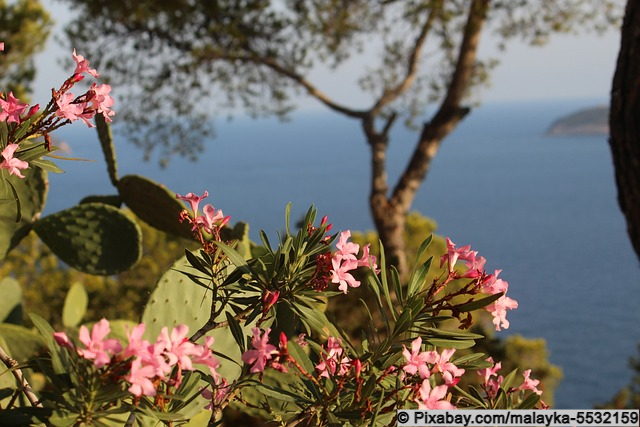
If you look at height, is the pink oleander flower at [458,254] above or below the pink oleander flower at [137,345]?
above

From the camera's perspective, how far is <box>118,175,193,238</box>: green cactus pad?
2205 mm

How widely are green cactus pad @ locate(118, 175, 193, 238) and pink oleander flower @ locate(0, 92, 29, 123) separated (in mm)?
1105

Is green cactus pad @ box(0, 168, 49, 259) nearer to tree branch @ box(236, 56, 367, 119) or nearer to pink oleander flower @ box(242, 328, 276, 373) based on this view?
pink oleander flower @ box(242, 328, 276, 373)

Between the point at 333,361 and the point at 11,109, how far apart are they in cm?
54

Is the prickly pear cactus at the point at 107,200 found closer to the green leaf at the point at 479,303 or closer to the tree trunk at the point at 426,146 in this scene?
the green leaf at the point at 479,303

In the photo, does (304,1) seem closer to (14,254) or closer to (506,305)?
(14,254)

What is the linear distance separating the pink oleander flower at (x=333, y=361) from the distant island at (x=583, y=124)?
357ft

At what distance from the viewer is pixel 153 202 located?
2293 mm

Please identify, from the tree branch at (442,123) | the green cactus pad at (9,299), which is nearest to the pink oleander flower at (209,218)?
the green cactus pad at (9,299)

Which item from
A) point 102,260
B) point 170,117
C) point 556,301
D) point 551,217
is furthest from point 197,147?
point 551,217

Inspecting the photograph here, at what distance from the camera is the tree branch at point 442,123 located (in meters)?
9.07

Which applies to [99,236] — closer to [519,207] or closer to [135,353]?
[135,353]

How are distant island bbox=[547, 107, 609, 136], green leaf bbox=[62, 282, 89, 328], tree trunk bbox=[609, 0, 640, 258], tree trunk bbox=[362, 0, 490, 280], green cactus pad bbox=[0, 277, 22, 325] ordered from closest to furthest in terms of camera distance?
tree trunk bbox=[609, 0, 640, 258]
green cactus pad bbox=[0, 277, 22, 325]
green leaf bbox=[62, 282, 89, 328]
tree trunk bbox=[362, 0, 490, 280]
distant island bbox=[547, 107, 609, 136]

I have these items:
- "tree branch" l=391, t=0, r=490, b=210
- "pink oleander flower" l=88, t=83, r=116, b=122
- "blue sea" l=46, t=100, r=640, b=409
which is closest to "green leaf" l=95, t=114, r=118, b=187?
"pink oleander flower" l=88, t=83, r=116, b=122
